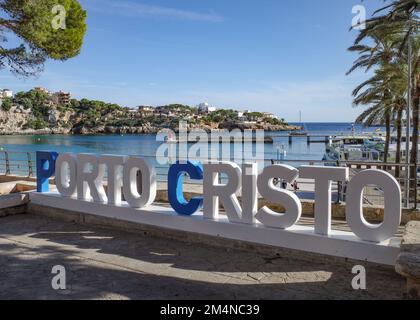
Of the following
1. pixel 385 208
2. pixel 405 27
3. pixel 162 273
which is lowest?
pixel 162 273

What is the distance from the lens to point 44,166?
351 inches

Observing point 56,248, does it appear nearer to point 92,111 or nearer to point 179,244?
point 179,244

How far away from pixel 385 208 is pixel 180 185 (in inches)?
138

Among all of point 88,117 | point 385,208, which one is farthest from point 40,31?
point 88,117

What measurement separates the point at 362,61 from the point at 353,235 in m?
21.6

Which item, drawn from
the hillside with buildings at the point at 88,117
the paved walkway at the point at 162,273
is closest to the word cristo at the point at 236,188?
the paved walkway at the point at 162,273

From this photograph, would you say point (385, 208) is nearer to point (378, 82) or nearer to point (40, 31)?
point (40, 31)

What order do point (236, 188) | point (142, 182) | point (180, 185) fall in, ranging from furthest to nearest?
point (142, 182)
point (180, 185)
point (236, 188)

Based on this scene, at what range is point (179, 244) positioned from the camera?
6559 millimetres

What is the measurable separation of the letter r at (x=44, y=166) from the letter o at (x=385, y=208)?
648 cm

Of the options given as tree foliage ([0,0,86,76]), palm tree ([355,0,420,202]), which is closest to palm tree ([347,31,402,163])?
palm tree ([355,0,420,202])

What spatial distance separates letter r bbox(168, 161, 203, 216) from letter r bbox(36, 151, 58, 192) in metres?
3.34

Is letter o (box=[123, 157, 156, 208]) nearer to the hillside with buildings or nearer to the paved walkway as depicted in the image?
the paved walkway
